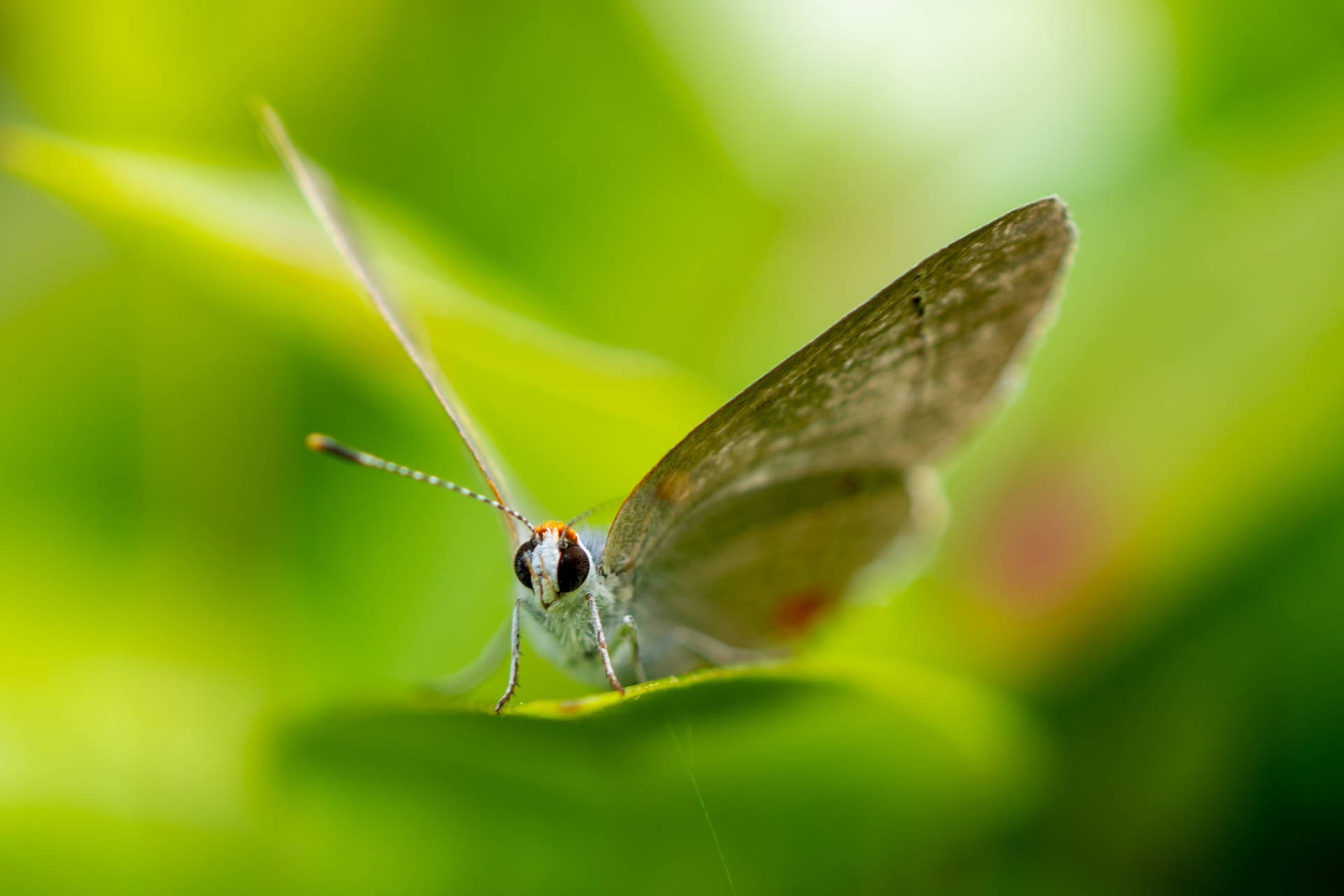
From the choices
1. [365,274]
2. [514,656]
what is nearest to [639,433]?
[514,656]

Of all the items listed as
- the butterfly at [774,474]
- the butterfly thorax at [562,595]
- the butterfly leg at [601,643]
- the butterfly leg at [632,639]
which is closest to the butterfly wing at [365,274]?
the butterfly at [774,474]

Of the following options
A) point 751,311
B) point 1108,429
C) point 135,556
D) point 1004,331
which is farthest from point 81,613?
point 1108,429

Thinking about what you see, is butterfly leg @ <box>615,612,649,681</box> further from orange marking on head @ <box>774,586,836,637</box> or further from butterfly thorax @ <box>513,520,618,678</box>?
orange marking on head @ <box>774,586,836,637</box>

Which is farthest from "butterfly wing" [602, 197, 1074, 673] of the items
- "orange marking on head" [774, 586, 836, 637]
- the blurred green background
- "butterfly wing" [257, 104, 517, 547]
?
"butterfly wing" [257, 104, 517, 547]

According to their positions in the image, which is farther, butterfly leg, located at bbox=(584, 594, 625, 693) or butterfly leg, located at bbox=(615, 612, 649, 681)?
butterfly leg, located at bbox=(615, 612, 649, 681)

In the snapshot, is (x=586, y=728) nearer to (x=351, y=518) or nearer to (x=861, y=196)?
(x=351, y=518)
